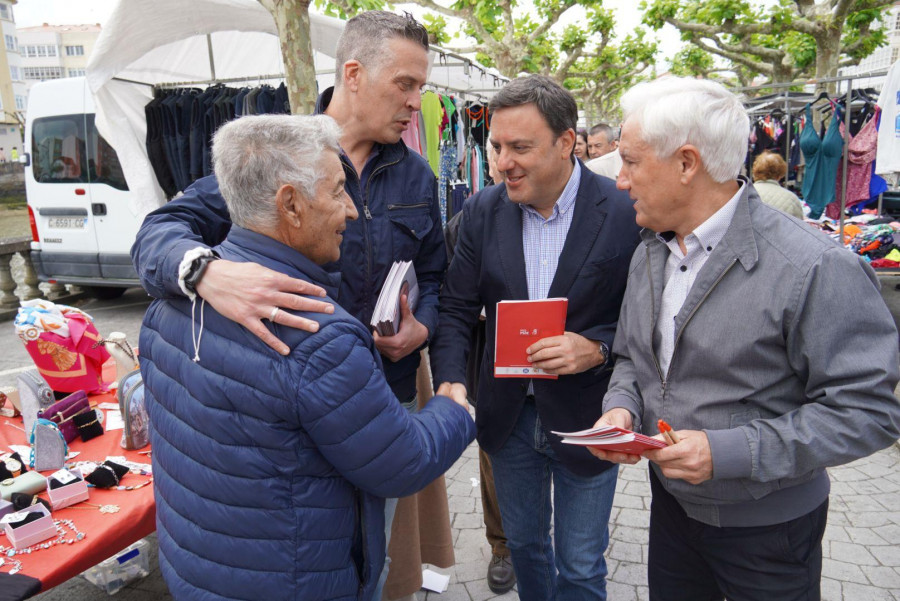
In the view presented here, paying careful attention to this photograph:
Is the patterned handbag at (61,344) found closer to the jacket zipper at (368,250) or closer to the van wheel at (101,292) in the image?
the jacket zipper at (368,250)

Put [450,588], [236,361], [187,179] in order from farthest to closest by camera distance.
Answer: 1. [187,179]
2. [450,588]
3. [236,361]

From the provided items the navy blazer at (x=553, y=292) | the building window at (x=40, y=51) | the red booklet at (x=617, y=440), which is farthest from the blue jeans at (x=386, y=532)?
the building window at (x=40, y=51)

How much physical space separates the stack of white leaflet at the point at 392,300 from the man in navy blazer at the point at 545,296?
32 centimetres

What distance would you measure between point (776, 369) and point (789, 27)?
16.2m

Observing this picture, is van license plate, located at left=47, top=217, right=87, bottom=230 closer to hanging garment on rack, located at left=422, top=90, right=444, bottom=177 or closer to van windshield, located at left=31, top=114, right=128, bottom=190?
van windshield, located at left=31, top=114, right=128, bottom=190

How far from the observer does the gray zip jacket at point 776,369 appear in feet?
4.46

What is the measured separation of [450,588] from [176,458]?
1964 millimetres

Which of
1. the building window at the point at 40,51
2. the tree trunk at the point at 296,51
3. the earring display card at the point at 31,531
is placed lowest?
the earring display card at the point at 31,531

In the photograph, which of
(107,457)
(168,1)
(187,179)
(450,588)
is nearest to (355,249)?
(107,457)

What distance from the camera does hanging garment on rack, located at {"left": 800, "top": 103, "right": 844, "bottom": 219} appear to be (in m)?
7.58

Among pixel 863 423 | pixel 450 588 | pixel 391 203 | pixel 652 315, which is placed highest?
pixel 391 203

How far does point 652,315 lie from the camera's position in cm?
168

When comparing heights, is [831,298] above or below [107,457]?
above

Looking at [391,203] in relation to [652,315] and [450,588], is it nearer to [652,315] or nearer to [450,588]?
[652,315]
